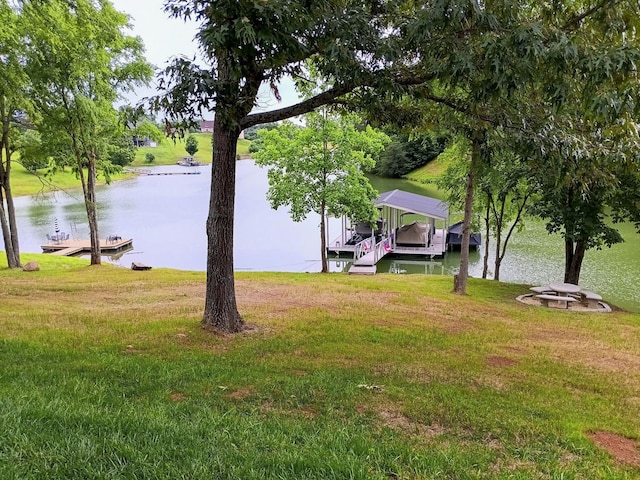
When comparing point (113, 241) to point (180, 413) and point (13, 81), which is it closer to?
point (13, 81)

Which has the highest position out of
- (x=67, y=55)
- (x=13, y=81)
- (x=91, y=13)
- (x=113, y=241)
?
(x=67, y=55)

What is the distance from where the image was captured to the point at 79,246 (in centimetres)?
2717

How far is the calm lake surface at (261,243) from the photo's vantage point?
20234mm

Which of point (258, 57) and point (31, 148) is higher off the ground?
point (31, 148)

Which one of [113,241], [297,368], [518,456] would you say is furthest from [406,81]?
[113,241]

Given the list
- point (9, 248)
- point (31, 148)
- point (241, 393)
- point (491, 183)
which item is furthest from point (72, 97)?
point (241, 393)

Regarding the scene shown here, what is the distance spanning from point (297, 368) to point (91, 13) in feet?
24.8

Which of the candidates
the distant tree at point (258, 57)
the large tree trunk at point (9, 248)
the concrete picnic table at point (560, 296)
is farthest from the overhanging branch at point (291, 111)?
the large tree trunk at point (9, 248)

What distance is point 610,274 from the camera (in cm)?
1950

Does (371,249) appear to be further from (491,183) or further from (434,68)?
(434,68)

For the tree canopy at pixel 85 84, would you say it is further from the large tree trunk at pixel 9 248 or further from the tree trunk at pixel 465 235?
the tree trunk at pixel 465 235

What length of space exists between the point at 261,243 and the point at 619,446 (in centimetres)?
2425

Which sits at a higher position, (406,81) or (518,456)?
(406,81)

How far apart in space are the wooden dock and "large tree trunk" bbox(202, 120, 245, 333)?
22526 mm
